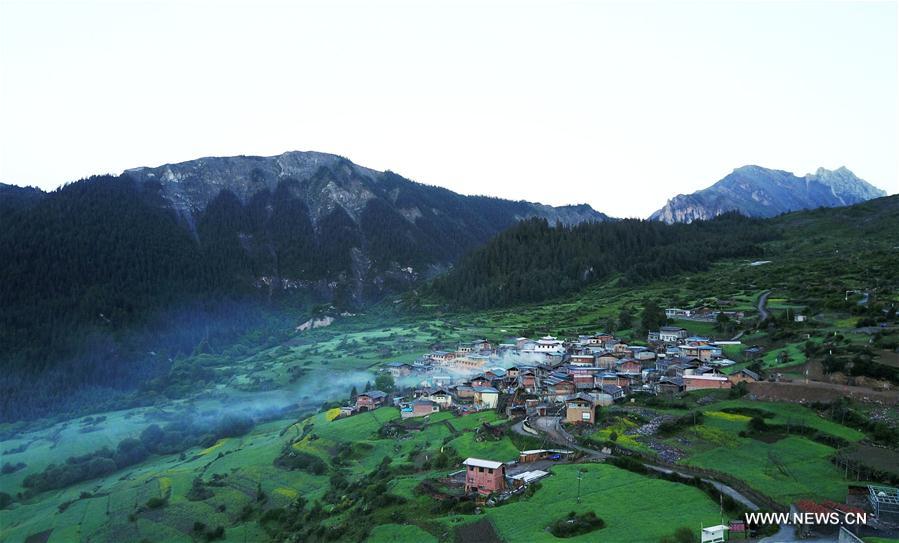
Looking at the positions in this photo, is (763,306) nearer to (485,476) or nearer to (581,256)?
(485,476)

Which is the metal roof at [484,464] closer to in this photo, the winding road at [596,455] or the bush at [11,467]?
the winding road at [596,455]

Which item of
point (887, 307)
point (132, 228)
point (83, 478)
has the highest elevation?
point (132, 228)

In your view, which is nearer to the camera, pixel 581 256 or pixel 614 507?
pixel 614 507

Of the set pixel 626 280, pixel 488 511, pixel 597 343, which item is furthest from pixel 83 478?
pixel 626 280

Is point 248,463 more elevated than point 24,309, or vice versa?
point 24,309

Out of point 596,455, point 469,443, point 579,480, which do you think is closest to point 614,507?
point 579,480

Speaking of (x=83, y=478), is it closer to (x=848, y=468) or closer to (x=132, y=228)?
(x=848, y=468)

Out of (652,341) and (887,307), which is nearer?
(887,307)

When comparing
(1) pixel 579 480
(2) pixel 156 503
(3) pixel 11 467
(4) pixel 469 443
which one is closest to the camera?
(1) pixel 579 480
